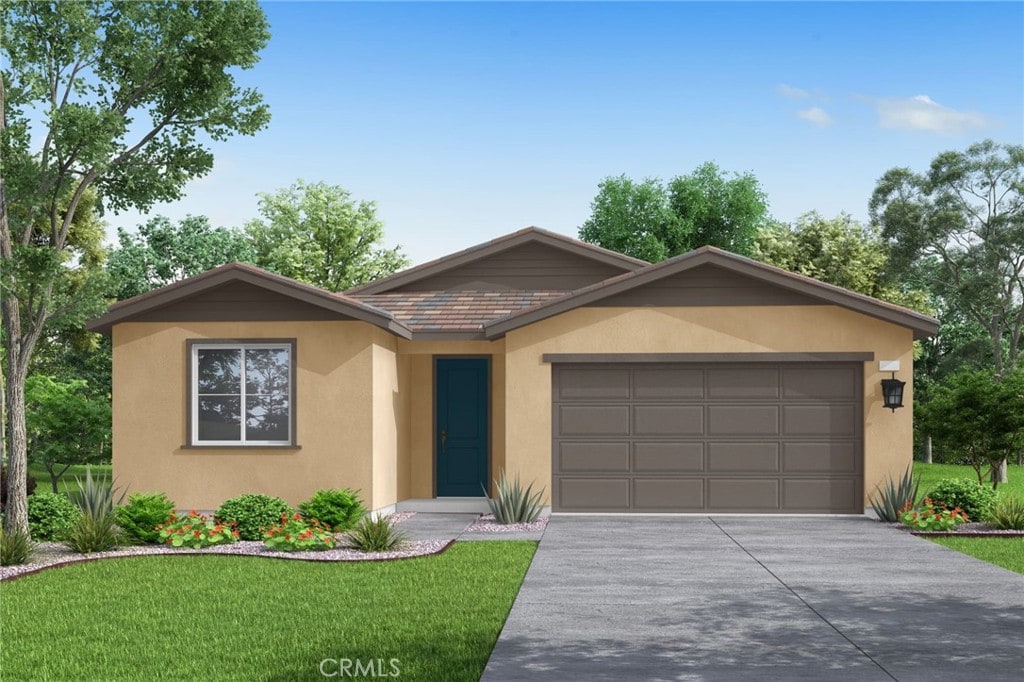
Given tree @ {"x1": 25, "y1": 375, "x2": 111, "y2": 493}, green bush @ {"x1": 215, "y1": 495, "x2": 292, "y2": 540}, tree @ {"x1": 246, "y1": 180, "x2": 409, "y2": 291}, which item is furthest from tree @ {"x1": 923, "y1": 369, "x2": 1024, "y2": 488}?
tree @ {"x1": 246, "y1": 180, "x2": 409, "y2": 291}

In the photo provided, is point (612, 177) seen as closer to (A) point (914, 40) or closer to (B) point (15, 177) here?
(A) point (914, 40)

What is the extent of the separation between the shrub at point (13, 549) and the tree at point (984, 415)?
62.9ft

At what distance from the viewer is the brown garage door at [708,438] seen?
58.7ft

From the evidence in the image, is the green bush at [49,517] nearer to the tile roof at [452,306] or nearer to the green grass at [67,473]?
the tile roof at [452,306]

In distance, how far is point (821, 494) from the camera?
18.0m

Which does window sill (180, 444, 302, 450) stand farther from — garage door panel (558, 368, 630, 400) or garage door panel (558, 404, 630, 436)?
garage door panel (558, 368, 630, 400)

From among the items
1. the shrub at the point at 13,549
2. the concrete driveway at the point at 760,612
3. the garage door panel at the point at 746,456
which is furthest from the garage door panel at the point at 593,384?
the shrub at the point at 13,549

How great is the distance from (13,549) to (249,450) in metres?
5.46

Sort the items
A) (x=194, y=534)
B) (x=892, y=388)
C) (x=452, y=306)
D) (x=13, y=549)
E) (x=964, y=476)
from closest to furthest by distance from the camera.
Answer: (x=13, y=549) < (x=194, y=534) < (x=892, y=388) < (x=452, y=306) < (x=964, y=476)

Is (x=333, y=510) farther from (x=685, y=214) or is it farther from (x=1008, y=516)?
(x=685, y=214)

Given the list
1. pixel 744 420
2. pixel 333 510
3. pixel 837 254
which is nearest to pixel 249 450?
pixel 333 510

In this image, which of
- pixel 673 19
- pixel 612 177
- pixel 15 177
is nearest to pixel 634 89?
pixel 673 19

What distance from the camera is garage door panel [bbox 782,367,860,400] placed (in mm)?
17875

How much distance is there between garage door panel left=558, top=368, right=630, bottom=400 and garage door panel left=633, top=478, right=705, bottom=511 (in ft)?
4.81
